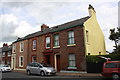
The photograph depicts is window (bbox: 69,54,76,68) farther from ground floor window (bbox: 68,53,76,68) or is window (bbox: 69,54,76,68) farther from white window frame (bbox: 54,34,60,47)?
white window frame (bbox: 54,34,60,47)

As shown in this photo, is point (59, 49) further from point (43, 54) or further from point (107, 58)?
point (107, 58)

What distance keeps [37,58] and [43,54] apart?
1886 mm

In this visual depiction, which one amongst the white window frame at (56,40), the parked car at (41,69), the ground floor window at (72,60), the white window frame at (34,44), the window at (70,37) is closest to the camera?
the parked car at (41,69)

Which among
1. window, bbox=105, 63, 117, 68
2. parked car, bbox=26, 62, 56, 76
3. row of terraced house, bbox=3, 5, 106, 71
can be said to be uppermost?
row of terraced house, bbox=3, 5, 106, 71

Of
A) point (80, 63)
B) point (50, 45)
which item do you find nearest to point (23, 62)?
point (50, 45)

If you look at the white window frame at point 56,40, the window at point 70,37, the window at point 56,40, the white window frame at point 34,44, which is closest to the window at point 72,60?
the window at point 70,37

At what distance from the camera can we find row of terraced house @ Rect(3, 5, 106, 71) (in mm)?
16734

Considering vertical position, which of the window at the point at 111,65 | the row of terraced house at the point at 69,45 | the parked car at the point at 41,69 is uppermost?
the row of terraced house at the point at 69,45

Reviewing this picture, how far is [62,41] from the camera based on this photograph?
1889 cm

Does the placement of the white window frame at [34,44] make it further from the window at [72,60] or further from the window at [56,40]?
the window at [72,60]

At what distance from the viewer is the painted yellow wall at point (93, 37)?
696 inches

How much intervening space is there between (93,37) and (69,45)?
4.24m

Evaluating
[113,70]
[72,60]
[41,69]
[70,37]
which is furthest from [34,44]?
[113,70]

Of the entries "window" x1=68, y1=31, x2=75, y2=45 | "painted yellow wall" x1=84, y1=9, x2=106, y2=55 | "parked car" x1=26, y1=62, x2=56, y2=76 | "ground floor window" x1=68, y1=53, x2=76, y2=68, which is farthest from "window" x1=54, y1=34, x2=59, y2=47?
"parked car" x1=26, y1=62, x2=56, y2=76
